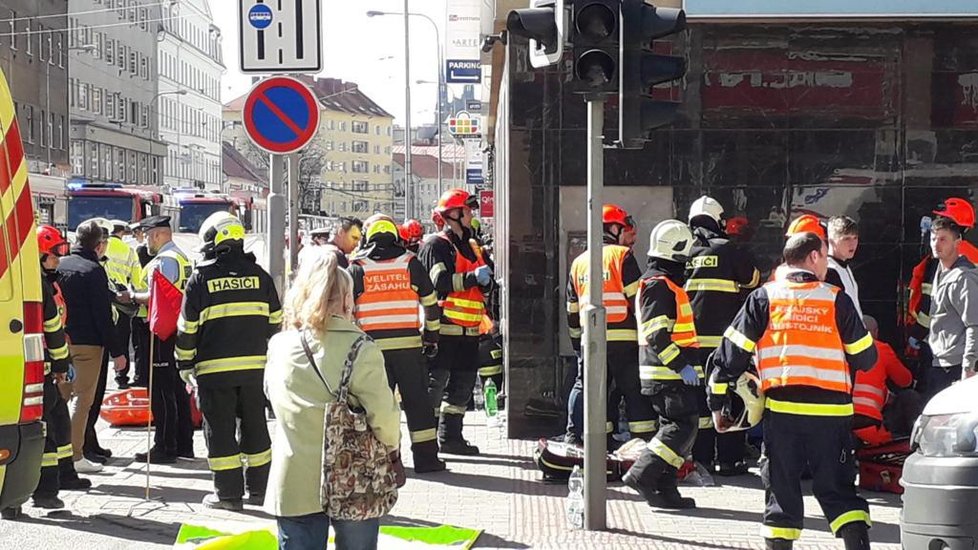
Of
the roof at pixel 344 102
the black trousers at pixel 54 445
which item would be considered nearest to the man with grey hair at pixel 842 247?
the black trousers at pixel 54 445

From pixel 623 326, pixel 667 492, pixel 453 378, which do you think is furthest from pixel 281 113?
pixel 667 492

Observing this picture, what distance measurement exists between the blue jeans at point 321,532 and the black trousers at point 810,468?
2.40m

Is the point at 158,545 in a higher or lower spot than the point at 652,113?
lower

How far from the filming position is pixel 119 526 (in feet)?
28.5

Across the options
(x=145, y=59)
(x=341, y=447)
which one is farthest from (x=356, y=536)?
(x=145, y=59)

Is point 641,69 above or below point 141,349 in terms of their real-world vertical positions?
above

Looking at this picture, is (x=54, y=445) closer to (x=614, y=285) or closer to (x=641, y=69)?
(x=614, y=285)

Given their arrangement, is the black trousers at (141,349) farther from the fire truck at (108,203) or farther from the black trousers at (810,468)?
the fire truck at (108,203)

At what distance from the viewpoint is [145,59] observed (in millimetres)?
87625

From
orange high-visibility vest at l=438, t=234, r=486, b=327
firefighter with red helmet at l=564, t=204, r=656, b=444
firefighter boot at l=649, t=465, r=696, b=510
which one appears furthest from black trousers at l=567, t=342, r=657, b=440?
orange high-visibility vest at l=438, t=234, r=486, b=327

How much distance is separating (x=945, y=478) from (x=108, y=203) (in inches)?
1251

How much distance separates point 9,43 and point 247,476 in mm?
53644

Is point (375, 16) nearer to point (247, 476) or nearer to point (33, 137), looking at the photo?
point (33, 137)

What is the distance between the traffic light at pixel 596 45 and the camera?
7.80 meters
